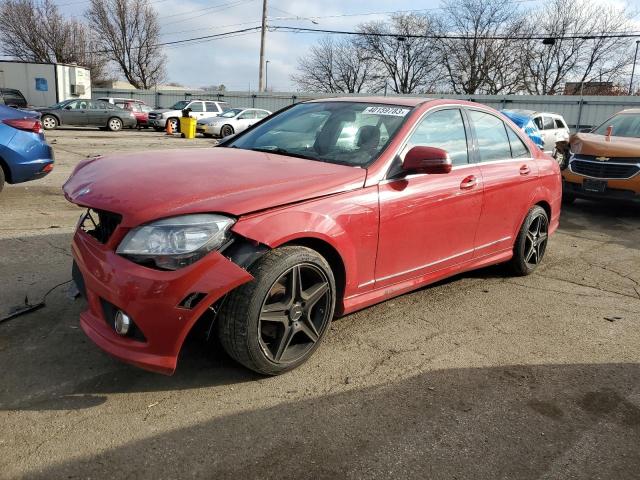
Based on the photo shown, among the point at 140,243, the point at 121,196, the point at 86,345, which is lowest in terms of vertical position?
the point at 86,345

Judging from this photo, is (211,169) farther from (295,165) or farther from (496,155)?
(496,155)

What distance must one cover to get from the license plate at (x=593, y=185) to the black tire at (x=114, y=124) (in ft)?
72.2

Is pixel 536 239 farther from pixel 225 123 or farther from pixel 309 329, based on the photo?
pixel 225 123

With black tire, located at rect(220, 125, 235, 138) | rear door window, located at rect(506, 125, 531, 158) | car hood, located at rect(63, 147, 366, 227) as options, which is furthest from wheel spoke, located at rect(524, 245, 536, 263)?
black tire, located at rect(220, 125, 235, 138)

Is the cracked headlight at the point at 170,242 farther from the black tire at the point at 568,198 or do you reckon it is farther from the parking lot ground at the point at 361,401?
the black tire at the point at 568,198

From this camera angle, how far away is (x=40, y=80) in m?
32.2

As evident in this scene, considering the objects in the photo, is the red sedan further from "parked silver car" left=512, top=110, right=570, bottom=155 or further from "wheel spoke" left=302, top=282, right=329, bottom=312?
"parked silver car" left=512, top=110, right=570, bottom=155

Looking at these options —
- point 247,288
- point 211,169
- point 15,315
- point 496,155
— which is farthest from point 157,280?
point 496,155

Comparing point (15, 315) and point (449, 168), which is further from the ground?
point (449, 168)

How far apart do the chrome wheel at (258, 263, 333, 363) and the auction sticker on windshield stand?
1.45m

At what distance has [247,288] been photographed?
2.64m

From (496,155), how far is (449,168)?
1282mm

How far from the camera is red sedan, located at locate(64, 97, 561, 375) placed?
2527 mm

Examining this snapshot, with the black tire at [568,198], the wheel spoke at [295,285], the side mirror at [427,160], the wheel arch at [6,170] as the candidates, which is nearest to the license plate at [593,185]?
the black tire at [568,198]
